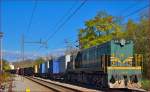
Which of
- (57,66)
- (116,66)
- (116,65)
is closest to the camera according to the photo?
(116,66)

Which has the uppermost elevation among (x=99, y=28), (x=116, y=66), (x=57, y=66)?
(x=99, y=28)

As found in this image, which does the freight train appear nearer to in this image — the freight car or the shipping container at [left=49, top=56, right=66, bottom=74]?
the freight car

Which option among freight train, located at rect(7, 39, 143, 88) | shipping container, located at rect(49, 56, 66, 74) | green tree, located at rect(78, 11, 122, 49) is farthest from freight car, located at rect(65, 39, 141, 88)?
green tree, located at rect(78, 11, 122, 49)

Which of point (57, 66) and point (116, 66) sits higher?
point (57, 66)

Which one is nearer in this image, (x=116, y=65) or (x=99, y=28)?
(x=116, y=65)

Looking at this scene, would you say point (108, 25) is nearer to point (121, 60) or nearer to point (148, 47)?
point (148, 47)

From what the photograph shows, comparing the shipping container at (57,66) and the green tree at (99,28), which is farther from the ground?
the green tree at (99,28)

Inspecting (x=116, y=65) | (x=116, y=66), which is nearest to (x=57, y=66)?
(x=116, y=65)

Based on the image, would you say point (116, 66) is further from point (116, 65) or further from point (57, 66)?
point (57, 66)

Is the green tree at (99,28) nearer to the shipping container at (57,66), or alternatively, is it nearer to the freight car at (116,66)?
the shipping container at (57,66)

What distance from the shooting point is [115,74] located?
27422mm

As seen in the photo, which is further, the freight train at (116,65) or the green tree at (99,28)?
the green tree at (99,28)

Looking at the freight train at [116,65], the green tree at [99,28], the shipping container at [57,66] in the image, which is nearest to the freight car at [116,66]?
the freight train at [116,65]

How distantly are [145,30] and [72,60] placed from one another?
10.8 m
